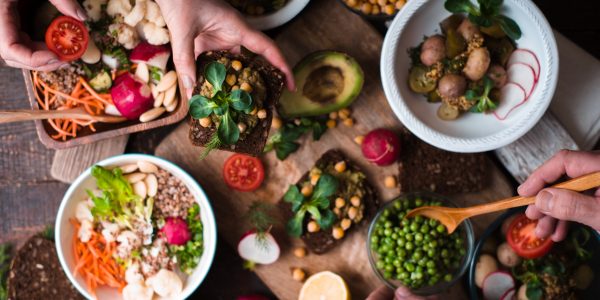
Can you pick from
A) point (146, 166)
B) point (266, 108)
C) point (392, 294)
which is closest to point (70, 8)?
point (146, 166)

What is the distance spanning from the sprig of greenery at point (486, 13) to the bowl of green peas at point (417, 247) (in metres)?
0.71

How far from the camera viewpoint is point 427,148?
257 cm

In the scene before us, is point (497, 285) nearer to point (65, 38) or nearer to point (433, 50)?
point (433, 50)

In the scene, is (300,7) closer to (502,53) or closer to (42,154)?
(502,53)

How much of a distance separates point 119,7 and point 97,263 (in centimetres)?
106

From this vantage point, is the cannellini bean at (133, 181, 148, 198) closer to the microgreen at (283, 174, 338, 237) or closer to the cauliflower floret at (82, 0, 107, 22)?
the microgreen at (283, 174, 338, 237)

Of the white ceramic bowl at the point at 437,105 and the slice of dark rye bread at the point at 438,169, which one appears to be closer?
the white ceramic bowl at the point at 437,105


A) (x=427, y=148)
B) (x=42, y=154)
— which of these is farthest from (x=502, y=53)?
(x=42, y=154)

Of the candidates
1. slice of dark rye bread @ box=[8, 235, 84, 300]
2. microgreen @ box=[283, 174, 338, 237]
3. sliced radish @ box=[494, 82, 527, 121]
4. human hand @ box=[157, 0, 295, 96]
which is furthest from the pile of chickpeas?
slice of dark rye bread @ box=[8, 235, 84, 300]

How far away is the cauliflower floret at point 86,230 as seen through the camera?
2572 millimetres

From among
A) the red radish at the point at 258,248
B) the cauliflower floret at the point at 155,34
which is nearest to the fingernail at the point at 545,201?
the red radish at the point at 258,248

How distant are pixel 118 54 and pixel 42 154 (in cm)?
68

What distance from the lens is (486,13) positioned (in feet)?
7.28

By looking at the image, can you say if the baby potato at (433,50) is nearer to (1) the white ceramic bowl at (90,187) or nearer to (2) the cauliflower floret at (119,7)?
(1) the white ceramic bowl at (90,187)
